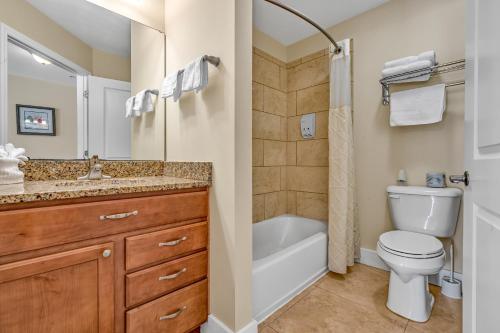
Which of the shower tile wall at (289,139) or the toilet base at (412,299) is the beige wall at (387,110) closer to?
the shower tile wall at (289,139)

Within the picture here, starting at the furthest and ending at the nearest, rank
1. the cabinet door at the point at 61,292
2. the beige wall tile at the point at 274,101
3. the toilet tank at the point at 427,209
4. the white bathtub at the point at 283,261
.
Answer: the beige wall tile at the point at 274,101
the toilet tank at the point at 427,209
the white bathtub at the point at 283,261
the cabinet door at the point at 61,292

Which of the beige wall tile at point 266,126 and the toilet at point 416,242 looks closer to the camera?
the toilet at point 416,242

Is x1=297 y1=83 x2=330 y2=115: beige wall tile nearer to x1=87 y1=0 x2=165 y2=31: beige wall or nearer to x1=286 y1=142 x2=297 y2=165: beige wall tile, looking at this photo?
x1=286 y1=142 x2=297 y2=165: beige wall tile

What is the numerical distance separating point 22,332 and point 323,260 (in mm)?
1937

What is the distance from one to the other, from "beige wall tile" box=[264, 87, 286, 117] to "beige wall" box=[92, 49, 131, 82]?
4.48 feet

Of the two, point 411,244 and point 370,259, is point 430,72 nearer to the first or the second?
point 411,244

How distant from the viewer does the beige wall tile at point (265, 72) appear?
7.84 ft

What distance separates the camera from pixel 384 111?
2.06 metres

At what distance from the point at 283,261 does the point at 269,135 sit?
4.55ft

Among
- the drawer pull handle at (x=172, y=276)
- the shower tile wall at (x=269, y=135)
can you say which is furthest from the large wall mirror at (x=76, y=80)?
the shower tile wall at (x=269, y=135)

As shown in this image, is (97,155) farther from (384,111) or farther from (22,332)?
(384,111)

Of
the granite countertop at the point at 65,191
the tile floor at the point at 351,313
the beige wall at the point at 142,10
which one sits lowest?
the tile floor at the point at 351,313

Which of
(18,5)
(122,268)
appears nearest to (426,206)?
(122,268)

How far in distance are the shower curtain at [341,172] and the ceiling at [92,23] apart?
1.73m
